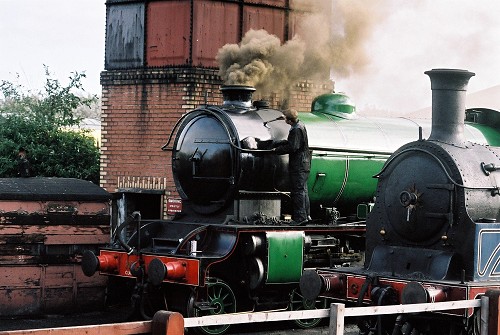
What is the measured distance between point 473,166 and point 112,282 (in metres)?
5.49

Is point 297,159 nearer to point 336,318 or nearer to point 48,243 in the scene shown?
point 48,243

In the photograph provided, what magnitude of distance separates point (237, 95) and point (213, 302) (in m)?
2.72

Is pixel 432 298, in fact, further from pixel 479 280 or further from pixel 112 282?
pixel 112 282

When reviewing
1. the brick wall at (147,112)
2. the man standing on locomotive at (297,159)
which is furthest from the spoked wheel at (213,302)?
the brick wall at (147,112)

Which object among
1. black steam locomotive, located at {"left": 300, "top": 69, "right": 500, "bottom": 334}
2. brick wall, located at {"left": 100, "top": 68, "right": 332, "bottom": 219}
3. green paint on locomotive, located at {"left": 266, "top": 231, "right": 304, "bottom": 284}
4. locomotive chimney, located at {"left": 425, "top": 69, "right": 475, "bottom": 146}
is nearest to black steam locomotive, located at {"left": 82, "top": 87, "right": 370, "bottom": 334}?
green paint on locomotive, located at {"left": 266, "top": 231, "right": 304, "bottom": 284}

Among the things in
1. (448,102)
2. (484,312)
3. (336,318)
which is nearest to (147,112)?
(448,102)

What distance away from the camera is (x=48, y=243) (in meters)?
11.8

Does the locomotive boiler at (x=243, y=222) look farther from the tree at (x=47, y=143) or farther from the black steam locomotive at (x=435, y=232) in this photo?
the tree at (x=47, y=143)

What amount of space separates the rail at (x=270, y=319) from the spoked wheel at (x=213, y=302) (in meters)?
3.51

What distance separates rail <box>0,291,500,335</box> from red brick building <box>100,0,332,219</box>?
7337 mm

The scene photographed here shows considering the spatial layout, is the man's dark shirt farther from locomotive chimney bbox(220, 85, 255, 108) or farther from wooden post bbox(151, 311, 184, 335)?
wooden post bbox(151, 311, 184, 335)

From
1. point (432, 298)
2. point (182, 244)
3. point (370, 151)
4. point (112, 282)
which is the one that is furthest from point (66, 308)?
point (432, 298)

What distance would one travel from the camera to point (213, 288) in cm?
1054

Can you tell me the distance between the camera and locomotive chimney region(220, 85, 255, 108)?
11.6m
